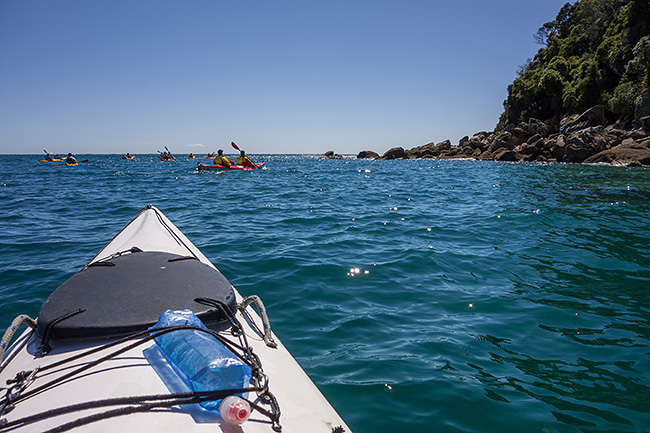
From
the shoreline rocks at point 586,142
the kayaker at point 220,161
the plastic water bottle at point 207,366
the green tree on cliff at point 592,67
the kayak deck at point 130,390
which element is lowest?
the kayak deck at point 130,390

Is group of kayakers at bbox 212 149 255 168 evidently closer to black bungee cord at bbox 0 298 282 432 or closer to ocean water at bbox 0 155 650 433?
ocean water at bbox 0 155 650 433

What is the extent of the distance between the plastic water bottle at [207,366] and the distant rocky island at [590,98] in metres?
28.4

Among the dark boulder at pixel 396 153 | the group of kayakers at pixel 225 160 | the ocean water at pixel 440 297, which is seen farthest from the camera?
the dark boulder at pixel 396 153

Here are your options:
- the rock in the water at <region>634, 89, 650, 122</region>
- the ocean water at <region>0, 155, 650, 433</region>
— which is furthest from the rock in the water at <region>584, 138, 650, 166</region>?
the ocean water at <region>0, 155, 650, 433</region>

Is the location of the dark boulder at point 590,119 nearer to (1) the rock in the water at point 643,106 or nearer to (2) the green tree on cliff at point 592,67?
(2) the green tree on cliff at point 592,67

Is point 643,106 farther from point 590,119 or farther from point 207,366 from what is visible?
point 207,366

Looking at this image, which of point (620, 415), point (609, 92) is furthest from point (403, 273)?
point (609, 92)

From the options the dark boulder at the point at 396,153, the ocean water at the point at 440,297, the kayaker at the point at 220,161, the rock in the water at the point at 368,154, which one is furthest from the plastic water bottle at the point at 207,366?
the rock in the water at the point at 368,154

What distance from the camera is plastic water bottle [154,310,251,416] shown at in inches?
52.6

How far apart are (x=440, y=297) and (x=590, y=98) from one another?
136ft

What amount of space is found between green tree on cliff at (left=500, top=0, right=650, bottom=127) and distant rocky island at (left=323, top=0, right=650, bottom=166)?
6cm

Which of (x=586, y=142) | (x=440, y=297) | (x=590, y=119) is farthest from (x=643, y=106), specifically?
(x=440, y=297)

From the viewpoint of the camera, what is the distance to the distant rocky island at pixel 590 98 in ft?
82.2

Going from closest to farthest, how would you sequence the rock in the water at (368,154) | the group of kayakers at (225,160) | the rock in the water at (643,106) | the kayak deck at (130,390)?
1. the kayak deck at (130,390)
2. the rock in the water at (643,106)
3. the group of kayakers at (225,160)
4. the rock in the water at (368,154)
